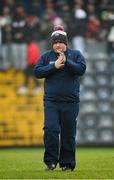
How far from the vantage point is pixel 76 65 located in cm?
1201

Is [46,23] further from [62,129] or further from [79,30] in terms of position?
[62,129]

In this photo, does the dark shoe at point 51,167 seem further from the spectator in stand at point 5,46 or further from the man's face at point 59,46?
the spectator in stand at point 5,46

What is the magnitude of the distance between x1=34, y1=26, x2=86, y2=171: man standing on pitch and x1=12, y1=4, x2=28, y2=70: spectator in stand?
12371 mm

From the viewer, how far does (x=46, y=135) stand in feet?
39.4

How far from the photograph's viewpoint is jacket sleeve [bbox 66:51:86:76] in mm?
11961

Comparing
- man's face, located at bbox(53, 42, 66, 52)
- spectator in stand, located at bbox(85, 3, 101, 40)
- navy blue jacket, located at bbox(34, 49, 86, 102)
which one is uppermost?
spectator in stand, located at bbox(85, 3, 101, 40)

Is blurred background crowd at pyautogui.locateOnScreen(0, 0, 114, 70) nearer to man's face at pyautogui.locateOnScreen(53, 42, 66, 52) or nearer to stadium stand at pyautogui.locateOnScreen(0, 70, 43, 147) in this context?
stadium stand at pyautogui.locateOnScreen(0, 70, 43, 147)

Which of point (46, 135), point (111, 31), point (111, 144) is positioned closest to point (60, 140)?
point (46, 135)

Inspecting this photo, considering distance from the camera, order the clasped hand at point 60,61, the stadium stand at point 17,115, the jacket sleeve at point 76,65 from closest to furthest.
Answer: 1. the clasped hand at point 60,61
2. the jacket sleeve at point 76,65
3. the stadium stand at point 17,115

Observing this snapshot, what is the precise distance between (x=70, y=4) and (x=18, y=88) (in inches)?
155

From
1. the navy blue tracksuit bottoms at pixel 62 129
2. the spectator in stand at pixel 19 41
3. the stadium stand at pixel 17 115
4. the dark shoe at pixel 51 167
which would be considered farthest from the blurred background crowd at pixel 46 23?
the dark shoe at pixel 51 167

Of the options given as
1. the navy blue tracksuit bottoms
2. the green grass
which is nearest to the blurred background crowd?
the green grass

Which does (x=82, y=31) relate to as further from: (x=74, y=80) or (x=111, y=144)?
(x=74, y=80)

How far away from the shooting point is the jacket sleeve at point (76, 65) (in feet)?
39.2
